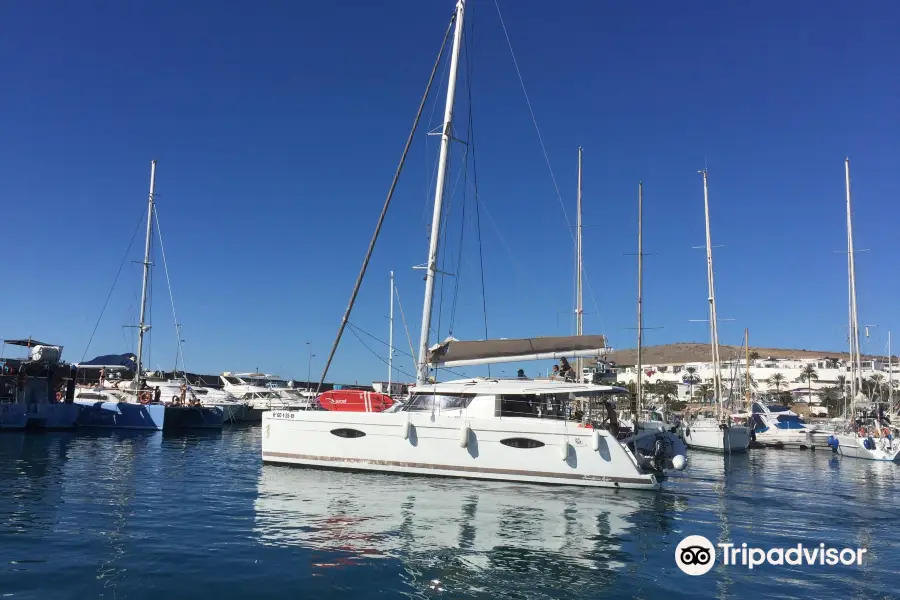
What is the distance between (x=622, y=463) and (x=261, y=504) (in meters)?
10.3

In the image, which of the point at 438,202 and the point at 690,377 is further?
the point at 690,377

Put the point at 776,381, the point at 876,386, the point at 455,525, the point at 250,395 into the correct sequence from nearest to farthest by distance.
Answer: the point at 455,525 → the point at 876,386 → the point at 250,395 → the point at 776,381

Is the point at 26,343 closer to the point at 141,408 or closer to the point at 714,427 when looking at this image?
the point at 141,408

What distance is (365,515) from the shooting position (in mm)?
14070

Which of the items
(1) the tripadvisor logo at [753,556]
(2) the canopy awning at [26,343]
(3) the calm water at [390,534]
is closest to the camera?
(3) the calm water at [390,534]

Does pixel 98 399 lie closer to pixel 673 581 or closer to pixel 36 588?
pixel 36 588

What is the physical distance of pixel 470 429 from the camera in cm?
1919

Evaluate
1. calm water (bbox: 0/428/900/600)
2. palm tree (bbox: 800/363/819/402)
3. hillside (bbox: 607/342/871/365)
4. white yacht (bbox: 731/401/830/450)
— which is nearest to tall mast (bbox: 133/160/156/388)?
calm water (bbox: 0/428/900/600)

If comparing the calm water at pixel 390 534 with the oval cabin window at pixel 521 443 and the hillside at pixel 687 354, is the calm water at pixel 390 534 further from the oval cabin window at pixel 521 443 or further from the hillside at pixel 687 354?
the hillside at pixel 687 354

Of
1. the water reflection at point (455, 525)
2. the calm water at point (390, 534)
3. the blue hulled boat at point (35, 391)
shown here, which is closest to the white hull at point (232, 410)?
the blue hulled boat at point (35, 391)

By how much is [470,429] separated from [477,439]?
376mm

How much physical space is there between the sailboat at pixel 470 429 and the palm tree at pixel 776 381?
330ft

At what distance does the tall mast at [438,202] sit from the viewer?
21281 mm

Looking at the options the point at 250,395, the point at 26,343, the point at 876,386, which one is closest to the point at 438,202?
the point at 26,343
